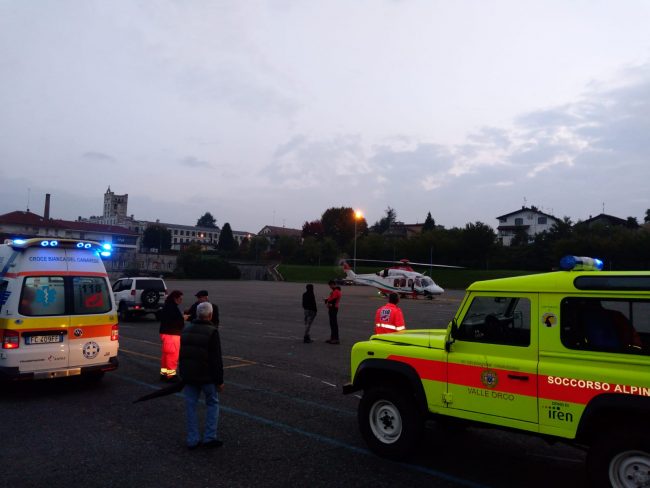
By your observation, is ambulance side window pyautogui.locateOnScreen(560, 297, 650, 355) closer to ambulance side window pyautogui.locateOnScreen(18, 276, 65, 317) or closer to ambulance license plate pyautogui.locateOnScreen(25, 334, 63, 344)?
ambulance license plate pyautogui.locateOnScreen(25, 334, 63, 344)

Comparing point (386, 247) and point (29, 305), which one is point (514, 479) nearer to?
point (29, 305)

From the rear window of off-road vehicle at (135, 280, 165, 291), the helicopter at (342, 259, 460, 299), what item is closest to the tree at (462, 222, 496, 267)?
the helicopter at (342, 259, 460, 299)

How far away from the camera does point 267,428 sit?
659cm

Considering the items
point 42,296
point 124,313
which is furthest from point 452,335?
point 124,313

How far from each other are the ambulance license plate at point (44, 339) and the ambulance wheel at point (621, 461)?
7.81m

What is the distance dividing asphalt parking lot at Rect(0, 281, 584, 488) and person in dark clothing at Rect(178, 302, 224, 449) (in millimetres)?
215

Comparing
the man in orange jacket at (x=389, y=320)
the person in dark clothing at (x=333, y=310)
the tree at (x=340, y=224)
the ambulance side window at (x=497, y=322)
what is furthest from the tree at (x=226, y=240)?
the ambulance side window at (x=497, y=322)

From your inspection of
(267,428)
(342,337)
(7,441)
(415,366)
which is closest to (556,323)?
(415,366)

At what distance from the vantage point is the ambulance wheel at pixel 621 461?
3961 mm

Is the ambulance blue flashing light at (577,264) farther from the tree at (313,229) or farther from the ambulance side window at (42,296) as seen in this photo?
the tree at (313,229)

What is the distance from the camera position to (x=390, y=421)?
568 centimetres

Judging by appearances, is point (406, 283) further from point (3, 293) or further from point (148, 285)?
point (3, 293)

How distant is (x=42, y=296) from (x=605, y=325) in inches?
328

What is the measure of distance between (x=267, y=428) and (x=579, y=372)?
408cm
